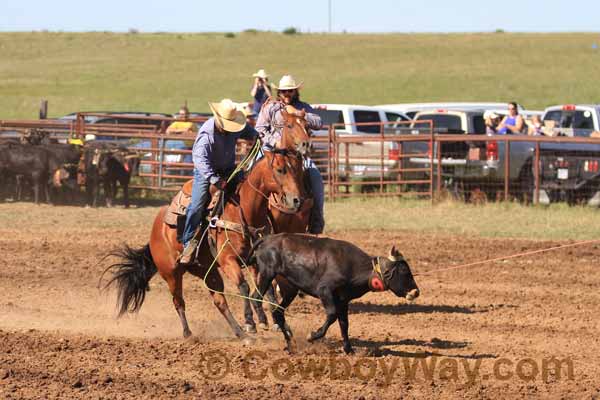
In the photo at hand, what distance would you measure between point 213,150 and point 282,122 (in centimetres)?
62

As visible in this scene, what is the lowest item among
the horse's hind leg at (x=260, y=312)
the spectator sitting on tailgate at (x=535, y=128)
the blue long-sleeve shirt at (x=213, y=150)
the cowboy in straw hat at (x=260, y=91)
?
the horse's hind leg at (x=260, y=312)

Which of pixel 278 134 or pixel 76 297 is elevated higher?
pixel 278 134

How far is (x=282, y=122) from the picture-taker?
8.43 m

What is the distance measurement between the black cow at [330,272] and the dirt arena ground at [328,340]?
0.37 m

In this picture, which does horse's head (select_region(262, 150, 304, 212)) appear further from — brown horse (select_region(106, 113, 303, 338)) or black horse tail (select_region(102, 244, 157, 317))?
black horse tail (select_region(102, 244, 157, 317))

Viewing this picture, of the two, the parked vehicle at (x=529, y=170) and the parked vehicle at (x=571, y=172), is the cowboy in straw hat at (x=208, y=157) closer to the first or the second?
the parked vehicle at (x=529, y=170)

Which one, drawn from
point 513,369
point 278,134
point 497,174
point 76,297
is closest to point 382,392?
point 513,369

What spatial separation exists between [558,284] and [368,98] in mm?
39270

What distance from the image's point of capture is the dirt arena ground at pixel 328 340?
657 centimetres

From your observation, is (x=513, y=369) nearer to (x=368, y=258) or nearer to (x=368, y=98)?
(x=368, y=258)

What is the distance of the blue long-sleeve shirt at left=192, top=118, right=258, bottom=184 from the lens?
320 inches

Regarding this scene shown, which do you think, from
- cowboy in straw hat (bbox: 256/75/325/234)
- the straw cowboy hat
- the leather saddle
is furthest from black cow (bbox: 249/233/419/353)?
cowboy in straw hat (bbox: 256/75/325/234)

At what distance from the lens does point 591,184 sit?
17906mm

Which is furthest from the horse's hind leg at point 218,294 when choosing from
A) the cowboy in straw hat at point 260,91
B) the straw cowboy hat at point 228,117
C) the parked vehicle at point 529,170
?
the parked vehicle at point 529,170
